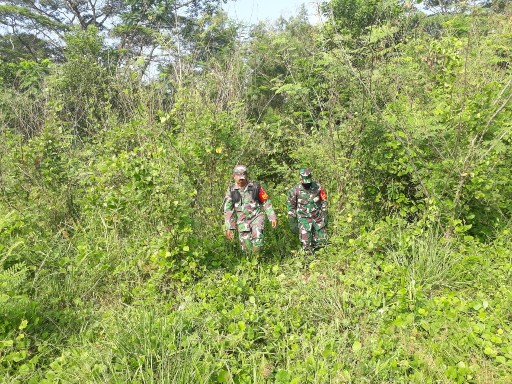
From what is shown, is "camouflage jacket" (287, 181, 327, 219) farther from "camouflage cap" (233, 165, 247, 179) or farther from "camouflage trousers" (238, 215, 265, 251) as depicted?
"camouflage cap" (233, 165, 247, 179)

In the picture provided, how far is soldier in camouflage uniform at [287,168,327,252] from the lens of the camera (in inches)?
180

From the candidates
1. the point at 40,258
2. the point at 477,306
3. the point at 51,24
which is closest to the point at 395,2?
the point at 477,306

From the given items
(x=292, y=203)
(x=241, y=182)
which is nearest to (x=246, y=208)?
(x=241, y=182)

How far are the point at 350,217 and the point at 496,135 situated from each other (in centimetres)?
197

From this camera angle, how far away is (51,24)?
60.7ft

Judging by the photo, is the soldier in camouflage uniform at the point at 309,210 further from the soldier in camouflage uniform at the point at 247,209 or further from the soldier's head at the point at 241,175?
the soldier's head at the point at 241,175

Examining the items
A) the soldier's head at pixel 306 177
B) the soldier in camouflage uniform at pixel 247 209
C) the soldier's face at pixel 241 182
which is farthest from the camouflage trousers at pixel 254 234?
the soldier's head at pixel 306 177

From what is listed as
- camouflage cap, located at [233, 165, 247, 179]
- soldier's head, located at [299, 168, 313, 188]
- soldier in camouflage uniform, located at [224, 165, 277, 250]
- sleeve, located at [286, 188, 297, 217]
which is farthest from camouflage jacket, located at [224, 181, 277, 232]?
soldier's head, located at [299, 168, 313, 188]

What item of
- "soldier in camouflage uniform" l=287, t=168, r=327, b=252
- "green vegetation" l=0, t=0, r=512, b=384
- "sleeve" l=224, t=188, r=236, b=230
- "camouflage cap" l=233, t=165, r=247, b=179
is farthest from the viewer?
"soldier in camouflage uniform" l=287, t=168, r=327, b=252

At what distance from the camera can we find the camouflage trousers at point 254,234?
172 inches

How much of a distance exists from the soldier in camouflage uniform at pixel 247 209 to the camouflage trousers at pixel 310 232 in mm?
447

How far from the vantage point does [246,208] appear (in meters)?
4.38

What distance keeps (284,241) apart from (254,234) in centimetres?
79

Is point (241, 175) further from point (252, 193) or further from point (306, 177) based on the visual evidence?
point (306, 177)
